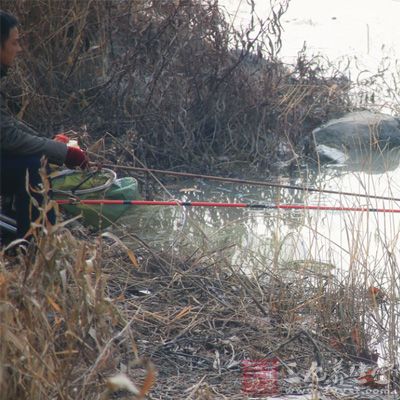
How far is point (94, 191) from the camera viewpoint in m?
6.18

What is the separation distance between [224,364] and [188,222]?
284 centimetres

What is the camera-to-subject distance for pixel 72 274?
3250mm

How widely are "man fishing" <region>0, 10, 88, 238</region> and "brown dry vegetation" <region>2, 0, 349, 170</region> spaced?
2784 millimetres

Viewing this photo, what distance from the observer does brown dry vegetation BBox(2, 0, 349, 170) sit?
26.1 ft

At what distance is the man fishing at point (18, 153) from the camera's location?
15.8 feet

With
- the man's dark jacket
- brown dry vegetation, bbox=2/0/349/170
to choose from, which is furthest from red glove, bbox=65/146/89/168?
brown dry vegetation, bbox=2/0/349/170

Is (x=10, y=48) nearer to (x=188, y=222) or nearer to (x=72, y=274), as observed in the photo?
(x=72, y=274)

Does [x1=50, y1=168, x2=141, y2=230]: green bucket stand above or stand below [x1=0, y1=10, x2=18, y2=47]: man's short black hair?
below

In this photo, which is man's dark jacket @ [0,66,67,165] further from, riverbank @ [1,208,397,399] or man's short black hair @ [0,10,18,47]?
riverbank @ [1,208,397,399]

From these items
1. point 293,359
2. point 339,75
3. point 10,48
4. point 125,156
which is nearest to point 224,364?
point 293,359

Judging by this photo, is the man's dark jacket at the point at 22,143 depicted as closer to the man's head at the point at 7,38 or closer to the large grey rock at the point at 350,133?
the man's head at the point at 7,38

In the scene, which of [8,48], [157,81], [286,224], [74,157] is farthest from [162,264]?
[157,81]

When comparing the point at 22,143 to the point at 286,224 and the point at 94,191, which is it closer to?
the point at 94,191

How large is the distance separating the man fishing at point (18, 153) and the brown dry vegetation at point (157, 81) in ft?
9.13
